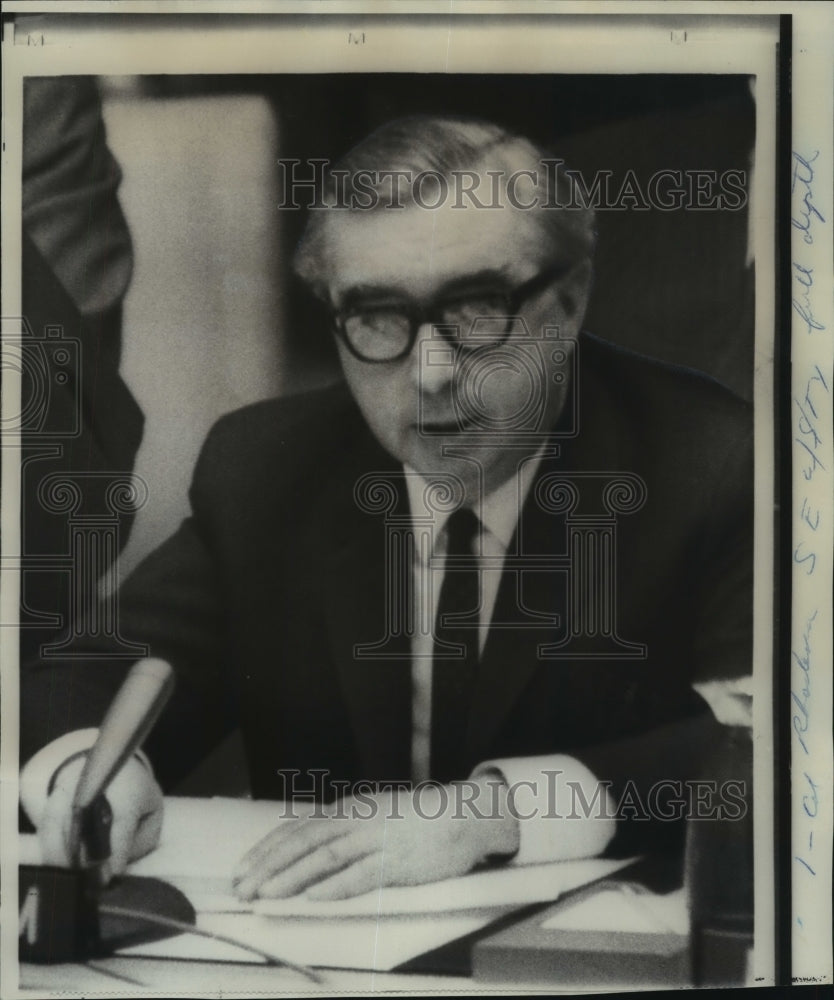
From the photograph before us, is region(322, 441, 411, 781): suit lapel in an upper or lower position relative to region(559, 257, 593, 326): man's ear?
lower

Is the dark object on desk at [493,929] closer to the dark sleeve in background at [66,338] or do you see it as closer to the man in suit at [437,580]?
the man in suit at [437,580]

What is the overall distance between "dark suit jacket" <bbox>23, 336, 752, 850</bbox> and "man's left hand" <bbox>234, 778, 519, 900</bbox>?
5 cm

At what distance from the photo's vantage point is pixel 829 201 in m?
1.25

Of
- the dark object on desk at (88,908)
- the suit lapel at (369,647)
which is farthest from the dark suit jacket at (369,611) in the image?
the dark object on desk at (88,908)

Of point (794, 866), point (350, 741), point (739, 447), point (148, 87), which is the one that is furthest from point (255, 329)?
point (794, 866)

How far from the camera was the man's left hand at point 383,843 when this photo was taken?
4.01ft

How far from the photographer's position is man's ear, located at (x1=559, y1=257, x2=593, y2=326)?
1233 mm

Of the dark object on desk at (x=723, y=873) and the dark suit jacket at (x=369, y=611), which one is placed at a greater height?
the dark suit jacket at (x=369, y=611)

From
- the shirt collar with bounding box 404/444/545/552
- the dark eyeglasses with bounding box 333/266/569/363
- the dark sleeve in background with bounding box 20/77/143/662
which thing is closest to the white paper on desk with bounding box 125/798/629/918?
the dark sleeve in background with bounding box 20/77/143/662

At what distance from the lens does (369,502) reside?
48.6 inches

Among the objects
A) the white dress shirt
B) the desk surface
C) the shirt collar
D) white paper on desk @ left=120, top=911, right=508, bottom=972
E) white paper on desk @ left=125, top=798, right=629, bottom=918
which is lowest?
Answer: the desk surface

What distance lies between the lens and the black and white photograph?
4.02 ft

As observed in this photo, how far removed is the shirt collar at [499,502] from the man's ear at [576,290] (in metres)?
0.18

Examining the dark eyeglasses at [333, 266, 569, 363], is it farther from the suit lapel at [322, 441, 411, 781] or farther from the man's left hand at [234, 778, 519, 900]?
the man's left hand at [234, 778, 519, 900]
